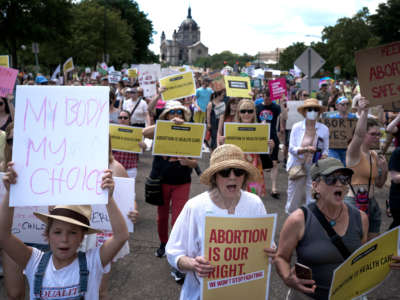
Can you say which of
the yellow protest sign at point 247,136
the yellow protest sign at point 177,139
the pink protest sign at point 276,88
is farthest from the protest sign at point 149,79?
the yellow protest sign at point 177,139

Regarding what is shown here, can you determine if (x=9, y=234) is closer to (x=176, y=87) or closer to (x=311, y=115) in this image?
(x=311, y=115)

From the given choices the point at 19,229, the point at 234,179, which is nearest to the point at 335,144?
the point at 234,179

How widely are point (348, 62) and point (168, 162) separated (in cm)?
5516

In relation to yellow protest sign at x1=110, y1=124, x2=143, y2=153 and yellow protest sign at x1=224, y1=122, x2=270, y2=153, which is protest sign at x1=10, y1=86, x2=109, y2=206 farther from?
yellow protest sign at x1=110, y1=124, x2=143, y2=153

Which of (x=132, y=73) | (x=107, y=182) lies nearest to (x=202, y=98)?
(x=132, y=73)

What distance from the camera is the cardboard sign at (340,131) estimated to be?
7.21 m

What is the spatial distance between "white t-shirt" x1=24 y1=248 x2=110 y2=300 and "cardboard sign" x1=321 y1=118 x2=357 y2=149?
560 cm

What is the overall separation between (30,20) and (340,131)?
2587cm

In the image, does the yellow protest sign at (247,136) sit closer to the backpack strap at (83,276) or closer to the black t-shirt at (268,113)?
the black t-shirt at (268,113)

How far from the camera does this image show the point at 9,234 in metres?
2.35

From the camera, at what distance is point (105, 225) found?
327cm

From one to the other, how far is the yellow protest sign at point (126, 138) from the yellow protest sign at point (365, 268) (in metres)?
4.00

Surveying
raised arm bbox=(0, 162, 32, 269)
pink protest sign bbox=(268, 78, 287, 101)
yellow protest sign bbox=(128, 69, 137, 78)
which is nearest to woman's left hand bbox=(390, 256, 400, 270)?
raised arm bbox=(0, 162, 32, 269)

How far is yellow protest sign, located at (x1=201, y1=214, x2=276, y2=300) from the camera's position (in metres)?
2.33
